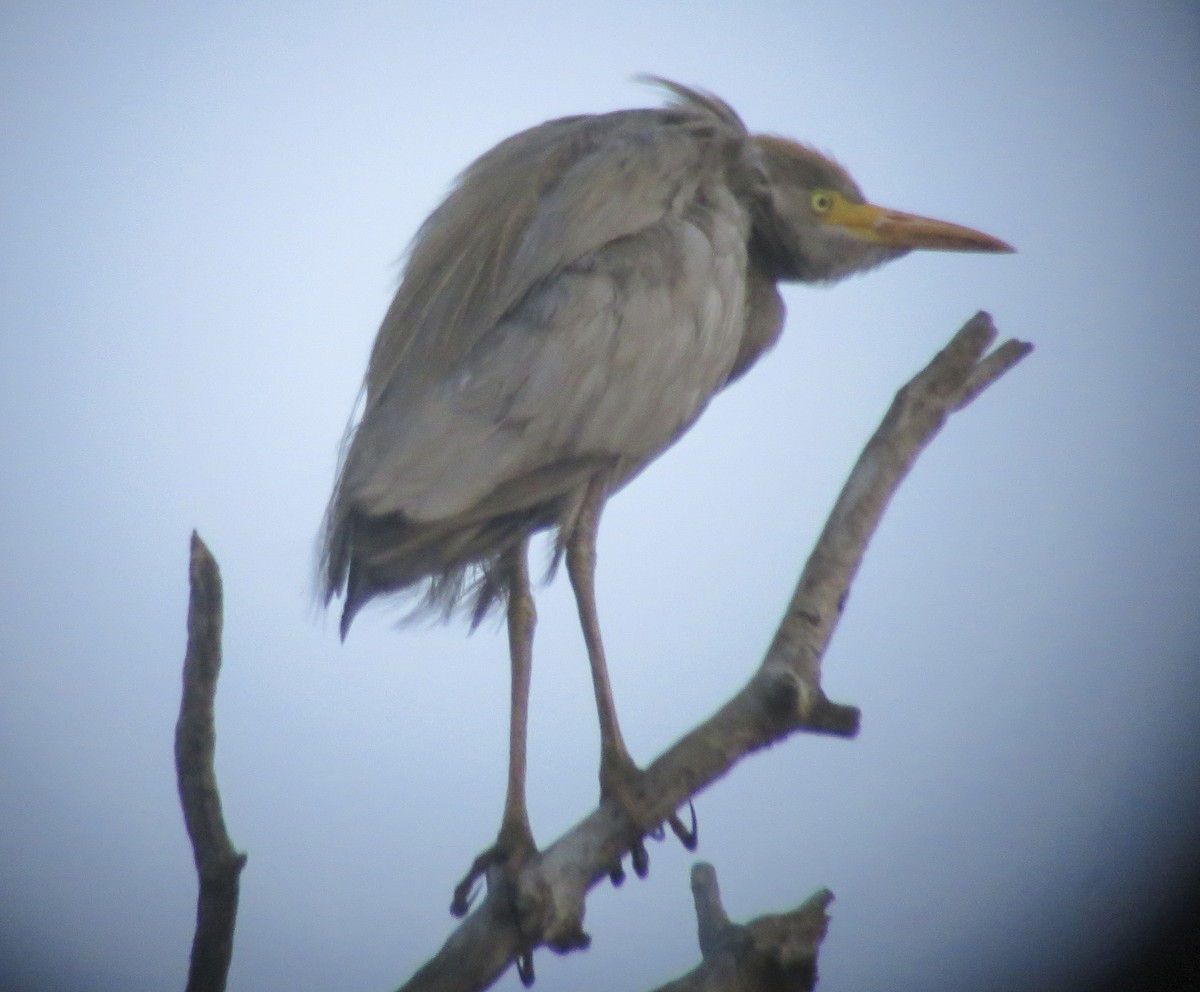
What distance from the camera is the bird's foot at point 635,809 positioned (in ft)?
5.06

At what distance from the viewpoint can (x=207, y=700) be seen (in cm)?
127

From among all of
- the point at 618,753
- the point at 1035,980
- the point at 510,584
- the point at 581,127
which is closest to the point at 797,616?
the point at 618,753

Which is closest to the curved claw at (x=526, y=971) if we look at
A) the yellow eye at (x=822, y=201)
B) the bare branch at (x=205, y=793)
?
the bare branch at (x=205, y=793)

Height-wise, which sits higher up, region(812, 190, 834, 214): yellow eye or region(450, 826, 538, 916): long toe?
region(812, 190, 834, 214): yellow eye

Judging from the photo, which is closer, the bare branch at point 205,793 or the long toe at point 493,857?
the bare branch at point 205,793

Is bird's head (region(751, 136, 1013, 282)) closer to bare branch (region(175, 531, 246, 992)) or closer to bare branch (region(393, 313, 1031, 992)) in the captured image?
bare branch (region(393, 313, 1031, 992))

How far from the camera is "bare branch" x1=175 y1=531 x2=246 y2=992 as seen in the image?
1.24 m

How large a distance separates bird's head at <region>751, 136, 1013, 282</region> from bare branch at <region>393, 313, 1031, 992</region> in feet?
2.50

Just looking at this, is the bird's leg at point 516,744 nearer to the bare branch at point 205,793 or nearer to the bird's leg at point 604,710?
the bird's leg at point 604,710

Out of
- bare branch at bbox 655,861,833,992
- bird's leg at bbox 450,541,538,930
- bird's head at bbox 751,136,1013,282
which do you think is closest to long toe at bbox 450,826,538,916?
bird's leg at bbox 450,541,538,930

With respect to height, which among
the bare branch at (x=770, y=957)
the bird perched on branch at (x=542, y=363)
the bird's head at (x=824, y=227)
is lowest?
the bare branch at (x=770, y=957)

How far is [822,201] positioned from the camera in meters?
2.47

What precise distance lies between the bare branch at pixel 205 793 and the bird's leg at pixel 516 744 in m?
0.42

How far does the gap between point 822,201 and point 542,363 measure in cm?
100
